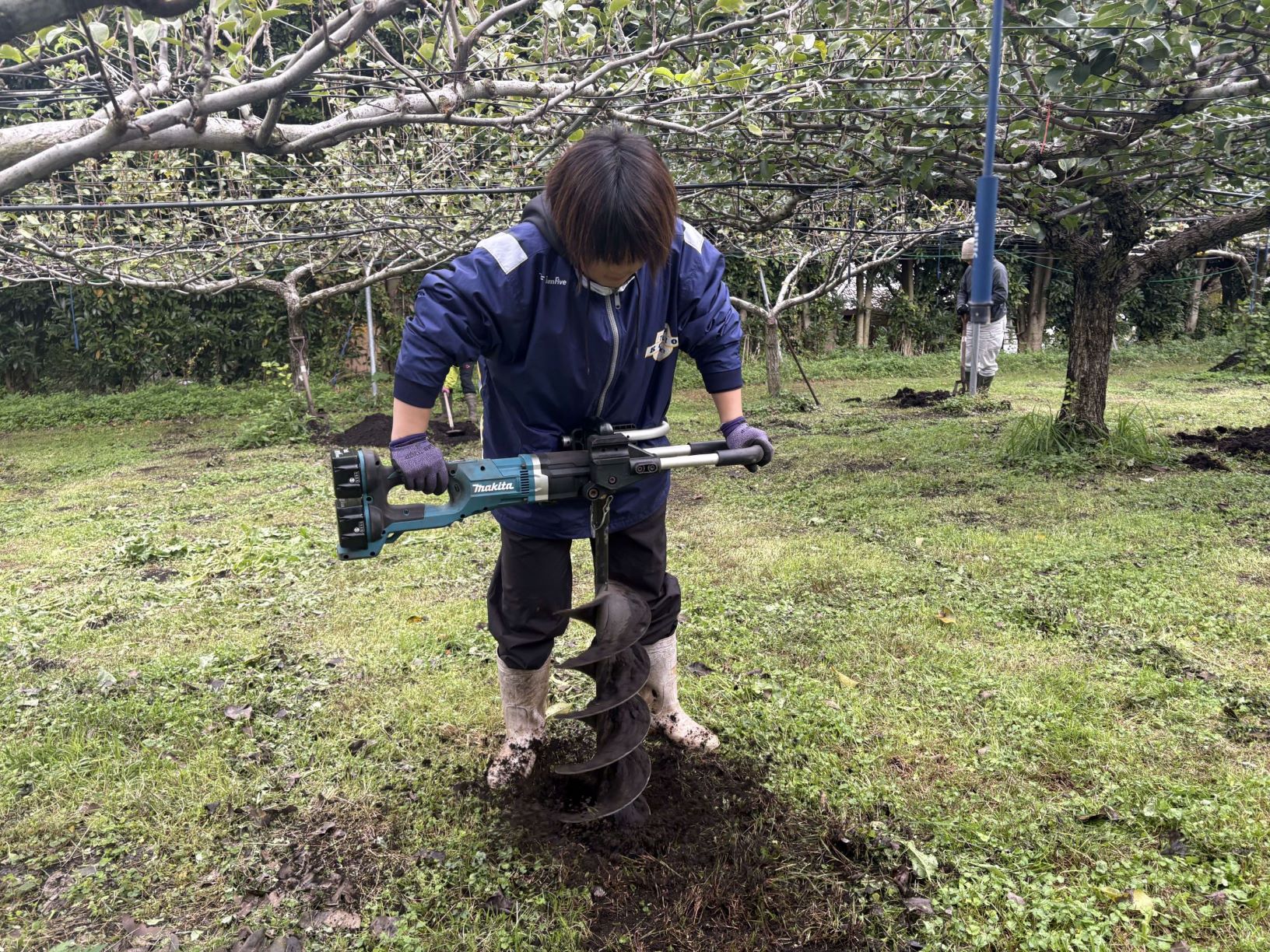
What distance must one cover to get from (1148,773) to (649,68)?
328 cm

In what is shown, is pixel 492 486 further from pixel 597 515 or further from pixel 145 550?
pixel 145 550

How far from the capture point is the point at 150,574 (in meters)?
4.68

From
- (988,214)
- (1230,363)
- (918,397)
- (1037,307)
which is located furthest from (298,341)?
(1037,307)

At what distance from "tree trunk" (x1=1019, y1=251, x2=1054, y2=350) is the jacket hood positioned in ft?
53.5

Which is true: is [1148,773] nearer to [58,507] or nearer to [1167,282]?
[58,507]

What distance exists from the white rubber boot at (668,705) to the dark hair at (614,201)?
1.24 meters

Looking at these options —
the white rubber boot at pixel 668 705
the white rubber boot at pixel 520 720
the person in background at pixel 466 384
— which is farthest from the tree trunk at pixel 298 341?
the white rubber boot at pixel 668 705

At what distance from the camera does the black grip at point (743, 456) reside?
217cm

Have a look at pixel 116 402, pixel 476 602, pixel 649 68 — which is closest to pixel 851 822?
pixel 476 602

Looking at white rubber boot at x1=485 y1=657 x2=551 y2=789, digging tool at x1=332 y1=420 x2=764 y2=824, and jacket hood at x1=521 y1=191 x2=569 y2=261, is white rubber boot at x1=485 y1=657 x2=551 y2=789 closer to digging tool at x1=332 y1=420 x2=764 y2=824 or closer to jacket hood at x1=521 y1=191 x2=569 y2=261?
digging tool at x1=332 y1=420 x2=764 y2=824

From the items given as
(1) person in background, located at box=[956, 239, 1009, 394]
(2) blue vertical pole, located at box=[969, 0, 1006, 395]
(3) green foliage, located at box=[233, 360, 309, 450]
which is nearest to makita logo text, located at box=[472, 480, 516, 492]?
(2) blue vertical pole, located at box=[969, 0, 1006, 395]

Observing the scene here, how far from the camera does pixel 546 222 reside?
2121mm

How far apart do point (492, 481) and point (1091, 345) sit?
617cm

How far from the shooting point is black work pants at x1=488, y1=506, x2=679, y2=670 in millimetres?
2393
